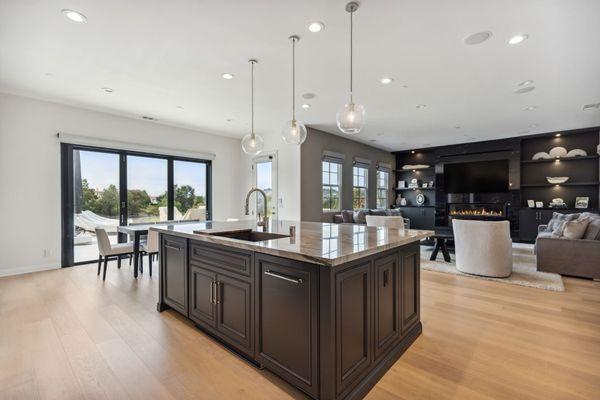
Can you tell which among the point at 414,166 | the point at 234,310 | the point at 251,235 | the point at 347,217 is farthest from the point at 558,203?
the point at 234,310

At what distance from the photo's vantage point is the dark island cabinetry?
1593mm

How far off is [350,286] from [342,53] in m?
2.63

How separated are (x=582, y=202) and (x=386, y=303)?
820 centimetres

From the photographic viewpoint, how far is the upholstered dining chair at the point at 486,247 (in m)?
4.05

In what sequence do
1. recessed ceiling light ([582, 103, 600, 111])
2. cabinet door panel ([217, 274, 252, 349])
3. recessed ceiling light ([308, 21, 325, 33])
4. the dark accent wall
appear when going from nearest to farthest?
1. cabinet door panel ([217, 274, 252, 349])
2. recessed ceiling light ([308, 21, 325, 33])
3. recessed ceiling light ([582, 103, 600, 111])
4. the dark accent wall

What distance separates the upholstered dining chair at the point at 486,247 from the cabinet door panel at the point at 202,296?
3692 mm

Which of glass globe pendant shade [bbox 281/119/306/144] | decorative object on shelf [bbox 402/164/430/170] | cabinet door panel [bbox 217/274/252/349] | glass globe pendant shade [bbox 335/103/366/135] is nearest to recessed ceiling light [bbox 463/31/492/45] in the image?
glass globe pendant shade [bbox 335/103/366/135]

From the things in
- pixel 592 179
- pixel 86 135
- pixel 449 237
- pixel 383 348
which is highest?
pixel 86 135

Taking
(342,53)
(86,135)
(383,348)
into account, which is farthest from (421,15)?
(86,135)

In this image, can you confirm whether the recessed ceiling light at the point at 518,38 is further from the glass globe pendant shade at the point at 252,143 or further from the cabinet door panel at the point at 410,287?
the glass globe pendant shade at the point at 252,143

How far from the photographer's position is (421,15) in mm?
2539

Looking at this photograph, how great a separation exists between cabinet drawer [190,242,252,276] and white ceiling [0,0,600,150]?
2.03 meters

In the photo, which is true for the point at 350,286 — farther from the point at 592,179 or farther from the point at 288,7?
the point at 592,179

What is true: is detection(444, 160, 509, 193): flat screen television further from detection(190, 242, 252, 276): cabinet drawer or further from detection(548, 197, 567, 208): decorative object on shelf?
detection(190, 242, 252, 276): cabinet drawer
